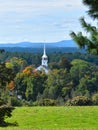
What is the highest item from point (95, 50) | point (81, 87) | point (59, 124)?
point (95, 50)

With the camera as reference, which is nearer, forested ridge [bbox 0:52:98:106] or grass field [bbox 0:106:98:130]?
grass field [bbox 0:106:98:130]

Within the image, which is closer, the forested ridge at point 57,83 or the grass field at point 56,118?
the grass field at point 56,118

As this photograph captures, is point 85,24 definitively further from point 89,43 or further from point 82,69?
point 82,69

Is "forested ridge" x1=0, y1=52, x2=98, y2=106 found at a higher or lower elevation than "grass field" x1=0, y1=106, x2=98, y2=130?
lower

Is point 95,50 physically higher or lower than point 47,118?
higher

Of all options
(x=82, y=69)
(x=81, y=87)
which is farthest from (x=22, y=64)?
(x=81, y=87)

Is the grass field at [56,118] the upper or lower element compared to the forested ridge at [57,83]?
upper

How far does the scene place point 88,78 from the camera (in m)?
122

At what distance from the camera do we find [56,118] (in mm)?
24109

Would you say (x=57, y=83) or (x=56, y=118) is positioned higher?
(x=56, y=118)

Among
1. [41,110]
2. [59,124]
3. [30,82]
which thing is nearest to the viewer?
[59,124]

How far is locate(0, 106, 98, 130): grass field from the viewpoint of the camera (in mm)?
22750

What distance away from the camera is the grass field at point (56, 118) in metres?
22.8

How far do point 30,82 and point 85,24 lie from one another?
90011 mm
